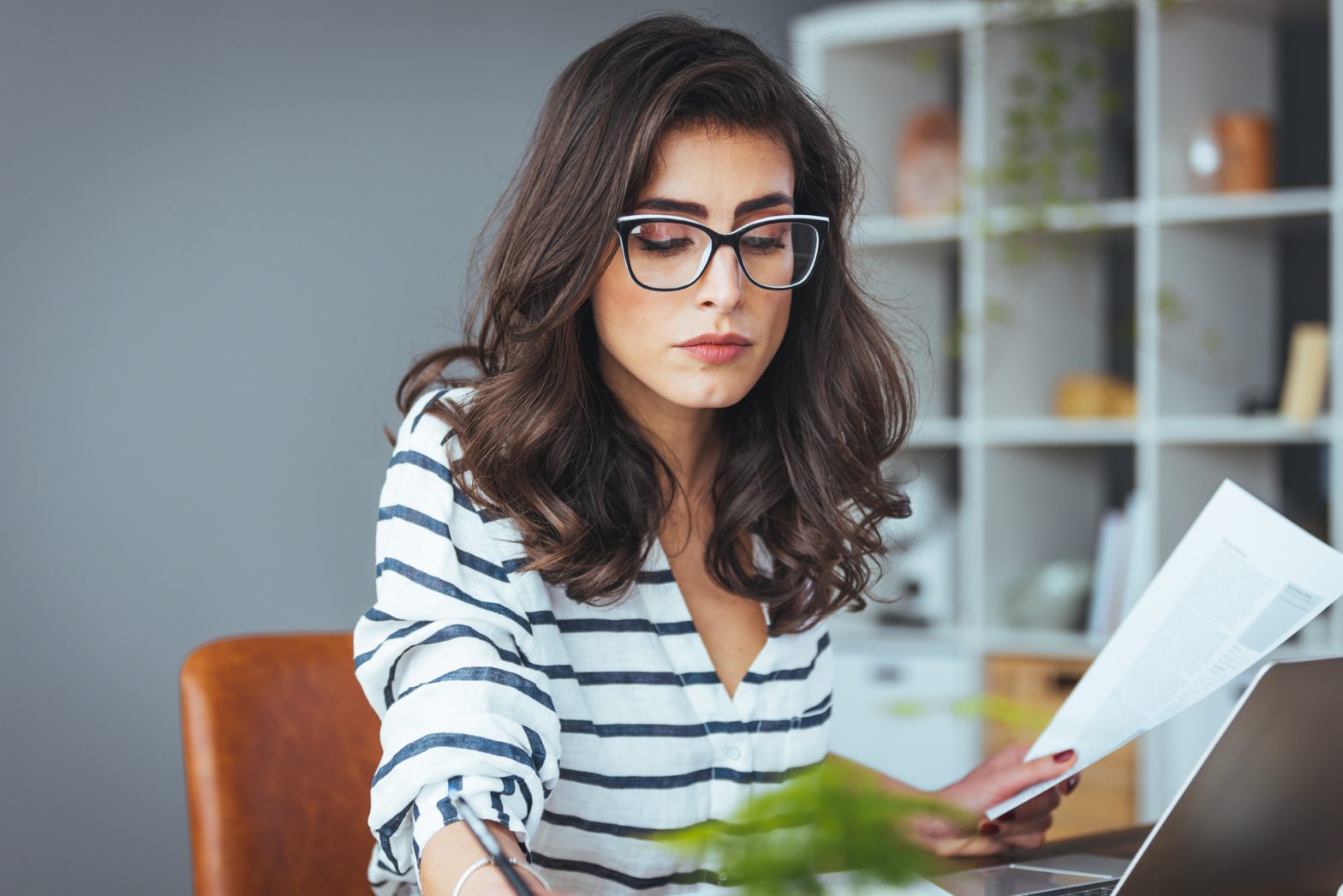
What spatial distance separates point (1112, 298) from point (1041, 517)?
579 millimetres

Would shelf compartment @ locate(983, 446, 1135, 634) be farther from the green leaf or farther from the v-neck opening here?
the green leaf

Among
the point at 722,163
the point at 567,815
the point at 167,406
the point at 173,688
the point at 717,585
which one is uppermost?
the point at 722,163

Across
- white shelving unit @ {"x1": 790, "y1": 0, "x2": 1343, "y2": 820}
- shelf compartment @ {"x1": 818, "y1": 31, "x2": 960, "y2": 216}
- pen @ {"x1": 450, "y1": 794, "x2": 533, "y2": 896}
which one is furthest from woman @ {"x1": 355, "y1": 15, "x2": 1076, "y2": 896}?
shelf compartment @ {"x1": 818, "y1": 31, "x2": 960, "y2": 216}

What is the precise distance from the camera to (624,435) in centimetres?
124

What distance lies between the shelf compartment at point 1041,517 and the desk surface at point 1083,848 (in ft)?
5.71

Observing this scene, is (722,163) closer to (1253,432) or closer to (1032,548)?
(1253,432)

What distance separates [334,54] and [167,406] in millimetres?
750

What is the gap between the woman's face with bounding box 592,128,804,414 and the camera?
3.58ft

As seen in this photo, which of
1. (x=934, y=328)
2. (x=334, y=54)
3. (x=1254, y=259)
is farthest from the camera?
(x=934, y=328)

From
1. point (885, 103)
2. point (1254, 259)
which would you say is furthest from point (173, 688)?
point (1254, 259)

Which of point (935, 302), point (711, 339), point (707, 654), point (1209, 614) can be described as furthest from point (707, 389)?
point (935, 302)

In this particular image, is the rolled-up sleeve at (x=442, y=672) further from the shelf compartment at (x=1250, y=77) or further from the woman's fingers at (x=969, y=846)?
the shelf compartment at (x=1250, y=77)

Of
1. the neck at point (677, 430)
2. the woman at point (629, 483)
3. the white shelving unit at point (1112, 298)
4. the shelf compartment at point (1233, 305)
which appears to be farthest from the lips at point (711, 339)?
the shelf compartment at point (1233, 305)

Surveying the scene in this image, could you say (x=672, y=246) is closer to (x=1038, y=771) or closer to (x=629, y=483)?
(x=629, y=483)
